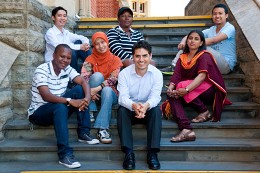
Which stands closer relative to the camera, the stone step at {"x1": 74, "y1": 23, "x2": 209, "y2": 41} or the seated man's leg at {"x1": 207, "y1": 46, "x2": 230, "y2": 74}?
the seated man's leg at {"x1": 207, "y1": 46, "x2": 230, "y2": 74}

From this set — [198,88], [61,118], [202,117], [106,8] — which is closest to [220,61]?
[198,88]

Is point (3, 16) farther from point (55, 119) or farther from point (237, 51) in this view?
point (237, 51)

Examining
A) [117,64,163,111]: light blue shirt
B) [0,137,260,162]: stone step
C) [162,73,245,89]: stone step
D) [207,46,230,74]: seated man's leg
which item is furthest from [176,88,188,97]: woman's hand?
[162,73,245,89]: stone step

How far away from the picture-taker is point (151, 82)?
10.4 feet

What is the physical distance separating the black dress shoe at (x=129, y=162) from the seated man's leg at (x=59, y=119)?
54 centimetres

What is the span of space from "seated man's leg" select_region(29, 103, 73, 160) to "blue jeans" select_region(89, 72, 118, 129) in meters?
0.38

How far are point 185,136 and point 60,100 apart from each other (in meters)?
1.33

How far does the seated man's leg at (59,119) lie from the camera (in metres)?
2.88

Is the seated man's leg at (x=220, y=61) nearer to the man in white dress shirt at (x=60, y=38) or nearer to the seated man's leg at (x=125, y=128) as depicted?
the seated man's leg at (x=125, y=128)

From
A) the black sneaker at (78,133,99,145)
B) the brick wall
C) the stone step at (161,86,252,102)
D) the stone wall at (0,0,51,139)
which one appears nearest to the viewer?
the black sneaker at (78,133,99,145)

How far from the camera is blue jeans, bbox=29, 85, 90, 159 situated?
114 inches

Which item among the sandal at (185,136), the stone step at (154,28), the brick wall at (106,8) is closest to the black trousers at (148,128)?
the sandal at (185,136)

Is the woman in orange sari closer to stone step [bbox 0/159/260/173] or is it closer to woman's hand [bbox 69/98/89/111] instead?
stone step [bbox 0/159/260/173]

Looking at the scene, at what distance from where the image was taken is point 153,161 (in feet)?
9.24
